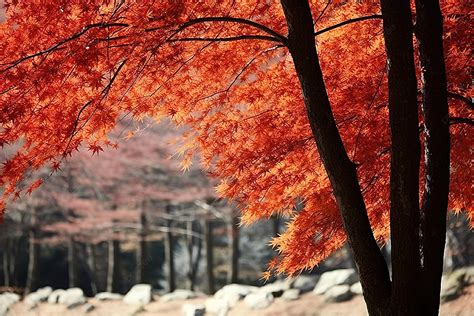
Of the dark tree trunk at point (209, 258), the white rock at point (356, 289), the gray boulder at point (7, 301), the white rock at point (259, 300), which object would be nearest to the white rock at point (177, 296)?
the dark tree trunk at point (209, 258)

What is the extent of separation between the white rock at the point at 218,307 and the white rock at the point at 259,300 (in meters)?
0.51

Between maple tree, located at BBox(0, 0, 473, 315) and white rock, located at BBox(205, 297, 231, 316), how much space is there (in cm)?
831

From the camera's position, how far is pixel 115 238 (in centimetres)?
1997

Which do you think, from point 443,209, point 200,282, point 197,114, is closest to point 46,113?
point 197,114

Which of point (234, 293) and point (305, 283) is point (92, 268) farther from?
point (305, 283)

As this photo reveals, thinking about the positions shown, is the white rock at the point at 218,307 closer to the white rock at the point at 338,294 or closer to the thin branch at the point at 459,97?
the white rock at the point at 338,294

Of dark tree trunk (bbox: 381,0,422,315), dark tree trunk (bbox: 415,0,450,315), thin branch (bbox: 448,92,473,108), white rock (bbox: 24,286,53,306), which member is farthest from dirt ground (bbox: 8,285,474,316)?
A: dark tree trunk (bbox: 381,0,422,315)

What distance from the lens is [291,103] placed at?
4.95 meters

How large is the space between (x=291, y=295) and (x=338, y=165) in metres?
9.74

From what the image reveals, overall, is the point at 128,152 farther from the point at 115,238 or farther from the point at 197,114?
the point at 197,114

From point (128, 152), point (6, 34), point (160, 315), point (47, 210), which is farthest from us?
point (47, 210)

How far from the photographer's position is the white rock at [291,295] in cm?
1295

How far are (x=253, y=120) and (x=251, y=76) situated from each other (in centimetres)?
47

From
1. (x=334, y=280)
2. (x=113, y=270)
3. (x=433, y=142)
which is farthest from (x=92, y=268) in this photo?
(x=433, y=142)
